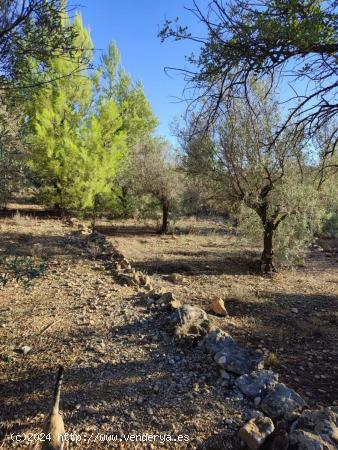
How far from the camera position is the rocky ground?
8.25ft

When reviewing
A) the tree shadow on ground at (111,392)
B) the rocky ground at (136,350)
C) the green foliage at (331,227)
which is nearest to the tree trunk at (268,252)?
the rocky ground at (136,350)

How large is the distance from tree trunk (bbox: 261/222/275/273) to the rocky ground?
0.71m

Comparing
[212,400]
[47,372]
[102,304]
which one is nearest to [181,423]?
[212,400]

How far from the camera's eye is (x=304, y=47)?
2000 mm

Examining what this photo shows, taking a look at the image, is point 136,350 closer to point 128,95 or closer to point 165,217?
point 165,217

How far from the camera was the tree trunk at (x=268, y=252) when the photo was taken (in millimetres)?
8244

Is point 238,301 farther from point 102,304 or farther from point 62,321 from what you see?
point 62,321

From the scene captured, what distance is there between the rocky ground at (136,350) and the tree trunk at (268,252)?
0.71m

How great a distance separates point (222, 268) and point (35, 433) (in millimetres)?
6843

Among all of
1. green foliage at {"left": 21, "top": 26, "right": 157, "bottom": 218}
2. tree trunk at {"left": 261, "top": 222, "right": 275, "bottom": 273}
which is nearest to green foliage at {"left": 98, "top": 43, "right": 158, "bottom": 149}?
green foliage at {"left": 21, "top": 26, "right": 157, "bottom": 218}

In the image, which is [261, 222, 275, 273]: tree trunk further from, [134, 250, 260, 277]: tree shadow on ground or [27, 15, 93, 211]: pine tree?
[27, 15, 93, 211]: pine tree

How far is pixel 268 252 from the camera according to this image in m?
8.49

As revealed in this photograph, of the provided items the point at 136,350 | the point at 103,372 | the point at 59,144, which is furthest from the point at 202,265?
the point at 59,144

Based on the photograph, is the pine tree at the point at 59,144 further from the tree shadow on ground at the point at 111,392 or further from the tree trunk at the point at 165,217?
the tree shadow on ground at the point at 111,392
